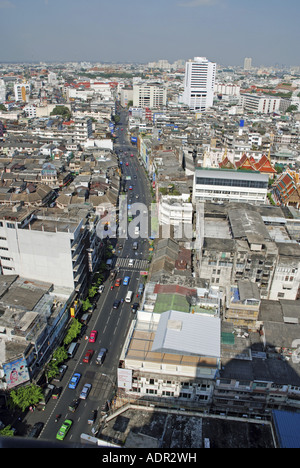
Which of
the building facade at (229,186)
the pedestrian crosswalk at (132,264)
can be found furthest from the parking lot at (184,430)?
the building facade at (229,186)

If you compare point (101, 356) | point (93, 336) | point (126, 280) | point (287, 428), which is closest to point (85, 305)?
point (93, 336)

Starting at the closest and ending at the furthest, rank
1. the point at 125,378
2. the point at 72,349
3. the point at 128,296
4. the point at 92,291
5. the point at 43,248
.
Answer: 1. the point at 125,378
2. the point at 72,349
3. the point at 43,248
4. the point at 92,291
5. the point at 128,296

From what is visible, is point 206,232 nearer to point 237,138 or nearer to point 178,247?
point 178,247

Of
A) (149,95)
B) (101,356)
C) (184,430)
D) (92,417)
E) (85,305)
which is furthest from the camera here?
(149,95)

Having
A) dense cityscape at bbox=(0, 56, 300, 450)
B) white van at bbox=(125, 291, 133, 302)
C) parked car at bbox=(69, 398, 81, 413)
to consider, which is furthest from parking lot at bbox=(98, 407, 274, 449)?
white van at bbox=(125, 291, 133, 302)

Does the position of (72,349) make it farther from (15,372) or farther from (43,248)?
(43,248)
